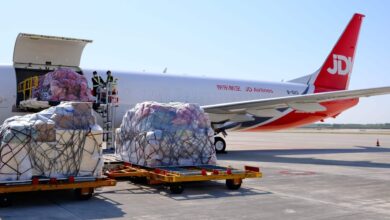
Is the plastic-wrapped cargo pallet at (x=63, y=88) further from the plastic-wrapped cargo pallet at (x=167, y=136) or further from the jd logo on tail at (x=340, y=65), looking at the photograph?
the jd logo on tail at (x=340, y=65)

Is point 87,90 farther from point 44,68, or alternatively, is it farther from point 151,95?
point 151,95

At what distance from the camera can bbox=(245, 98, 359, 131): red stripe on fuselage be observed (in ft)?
76.3

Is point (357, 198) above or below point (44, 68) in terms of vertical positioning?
below

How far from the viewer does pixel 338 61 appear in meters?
25.2

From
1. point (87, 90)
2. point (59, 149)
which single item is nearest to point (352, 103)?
point (87, 90)

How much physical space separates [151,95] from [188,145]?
953 centimetres

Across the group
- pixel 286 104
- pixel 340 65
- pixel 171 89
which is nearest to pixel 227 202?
pixel 286 104

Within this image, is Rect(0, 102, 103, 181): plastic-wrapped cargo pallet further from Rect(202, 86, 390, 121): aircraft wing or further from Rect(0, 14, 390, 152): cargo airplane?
Rect(202, 86, 390, 121): aircraft wing

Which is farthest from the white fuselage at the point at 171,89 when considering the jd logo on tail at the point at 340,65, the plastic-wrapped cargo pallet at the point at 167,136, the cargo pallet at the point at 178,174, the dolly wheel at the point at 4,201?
the dolly wheel at the point at 4,201

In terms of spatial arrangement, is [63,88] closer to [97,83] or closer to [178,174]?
[97,83]

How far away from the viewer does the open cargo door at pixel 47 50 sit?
14.8 m

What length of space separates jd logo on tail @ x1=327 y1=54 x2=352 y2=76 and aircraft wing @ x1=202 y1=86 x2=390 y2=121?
7217 mm

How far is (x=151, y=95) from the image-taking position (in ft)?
63.7

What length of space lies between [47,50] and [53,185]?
357 inches
